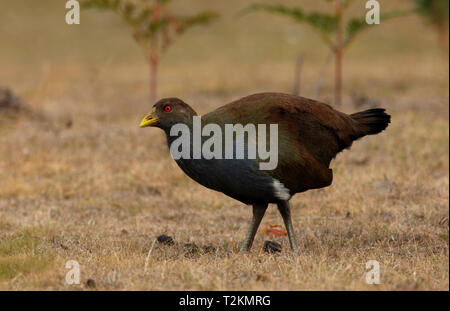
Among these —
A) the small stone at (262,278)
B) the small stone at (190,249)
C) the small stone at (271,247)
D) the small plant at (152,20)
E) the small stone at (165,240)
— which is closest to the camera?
the small stone at (262,278)

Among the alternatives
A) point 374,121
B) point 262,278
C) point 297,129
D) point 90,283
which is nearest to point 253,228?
point 297,129

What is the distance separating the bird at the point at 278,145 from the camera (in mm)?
6285

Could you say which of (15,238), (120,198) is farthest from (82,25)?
(15,238)

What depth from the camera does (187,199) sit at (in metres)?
9.46

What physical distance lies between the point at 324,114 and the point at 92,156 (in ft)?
16.9

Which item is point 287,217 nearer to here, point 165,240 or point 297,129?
point 297,129

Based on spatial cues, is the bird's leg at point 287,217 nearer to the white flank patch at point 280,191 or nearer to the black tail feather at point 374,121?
the white flank patch at point 280,191

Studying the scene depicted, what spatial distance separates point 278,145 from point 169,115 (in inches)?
40.1

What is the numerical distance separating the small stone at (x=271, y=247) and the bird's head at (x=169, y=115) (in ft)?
4.80

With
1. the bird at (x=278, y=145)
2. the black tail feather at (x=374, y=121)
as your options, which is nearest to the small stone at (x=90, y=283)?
the bird at (x=278, y=145)

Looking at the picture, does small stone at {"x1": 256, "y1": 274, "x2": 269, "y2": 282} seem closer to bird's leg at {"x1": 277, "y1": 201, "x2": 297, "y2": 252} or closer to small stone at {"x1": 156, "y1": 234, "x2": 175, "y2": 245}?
bird's leg at {"x1": 277, "y1": 201, "x2": 297, "y2": 252}

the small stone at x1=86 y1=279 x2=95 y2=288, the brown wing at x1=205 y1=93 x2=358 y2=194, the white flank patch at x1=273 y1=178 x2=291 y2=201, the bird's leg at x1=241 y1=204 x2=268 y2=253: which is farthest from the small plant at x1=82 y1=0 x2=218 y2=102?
the small stone at x1=86 y1=279 x2=95 y2=288

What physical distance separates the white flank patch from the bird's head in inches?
37.3

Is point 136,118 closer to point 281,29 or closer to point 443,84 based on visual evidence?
point 443,84
